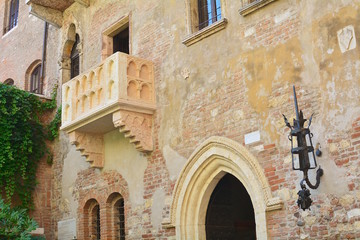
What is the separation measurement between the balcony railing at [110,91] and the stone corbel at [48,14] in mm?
3386

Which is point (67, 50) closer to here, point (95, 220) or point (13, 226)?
point (95, 220)

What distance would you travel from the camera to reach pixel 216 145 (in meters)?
9.08

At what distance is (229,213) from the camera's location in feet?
33.2

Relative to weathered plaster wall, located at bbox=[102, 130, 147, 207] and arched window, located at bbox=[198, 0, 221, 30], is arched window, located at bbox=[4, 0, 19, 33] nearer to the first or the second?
weathered plaster wall, located at bbox=[102, 130, 147, 207]

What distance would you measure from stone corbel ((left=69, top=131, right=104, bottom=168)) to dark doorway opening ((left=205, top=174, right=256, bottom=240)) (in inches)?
119

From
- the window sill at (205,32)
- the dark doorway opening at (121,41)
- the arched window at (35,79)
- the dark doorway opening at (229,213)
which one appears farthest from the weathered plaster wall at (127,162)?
the arched window at (35,79)

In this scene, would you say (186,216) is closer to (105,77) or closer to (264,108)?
(264,108)

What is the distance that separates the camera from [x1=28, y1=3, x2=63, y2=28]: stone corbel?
552 inches

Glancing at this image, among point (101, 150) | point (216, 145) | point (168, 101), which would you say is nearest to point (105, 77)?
point (168, 101)

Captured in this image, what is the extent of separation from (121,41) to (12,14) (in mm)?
7756

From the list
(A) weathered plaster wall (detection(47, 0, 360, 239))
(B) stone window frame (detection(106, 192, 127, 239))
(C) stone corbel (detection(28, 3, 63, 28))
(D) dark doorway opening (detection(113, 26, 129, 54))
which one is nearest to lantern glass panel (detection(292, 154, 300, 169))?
(A) weathered plaster wall (detection(47, 0, 360, 239))

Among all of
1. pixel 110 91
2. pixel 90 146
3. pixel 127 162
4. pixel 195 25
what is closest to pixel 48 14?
pixel 90 146

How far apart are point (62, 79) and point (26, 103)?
112 cm

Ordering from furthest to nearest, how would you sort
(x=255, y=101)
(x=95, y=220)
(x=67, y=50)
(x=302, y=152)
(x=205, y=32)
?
(x=67, y=50) → (x=95, y=220) → (x=205, y=32) → (x=255, y=101) → (x=302, y=152)
